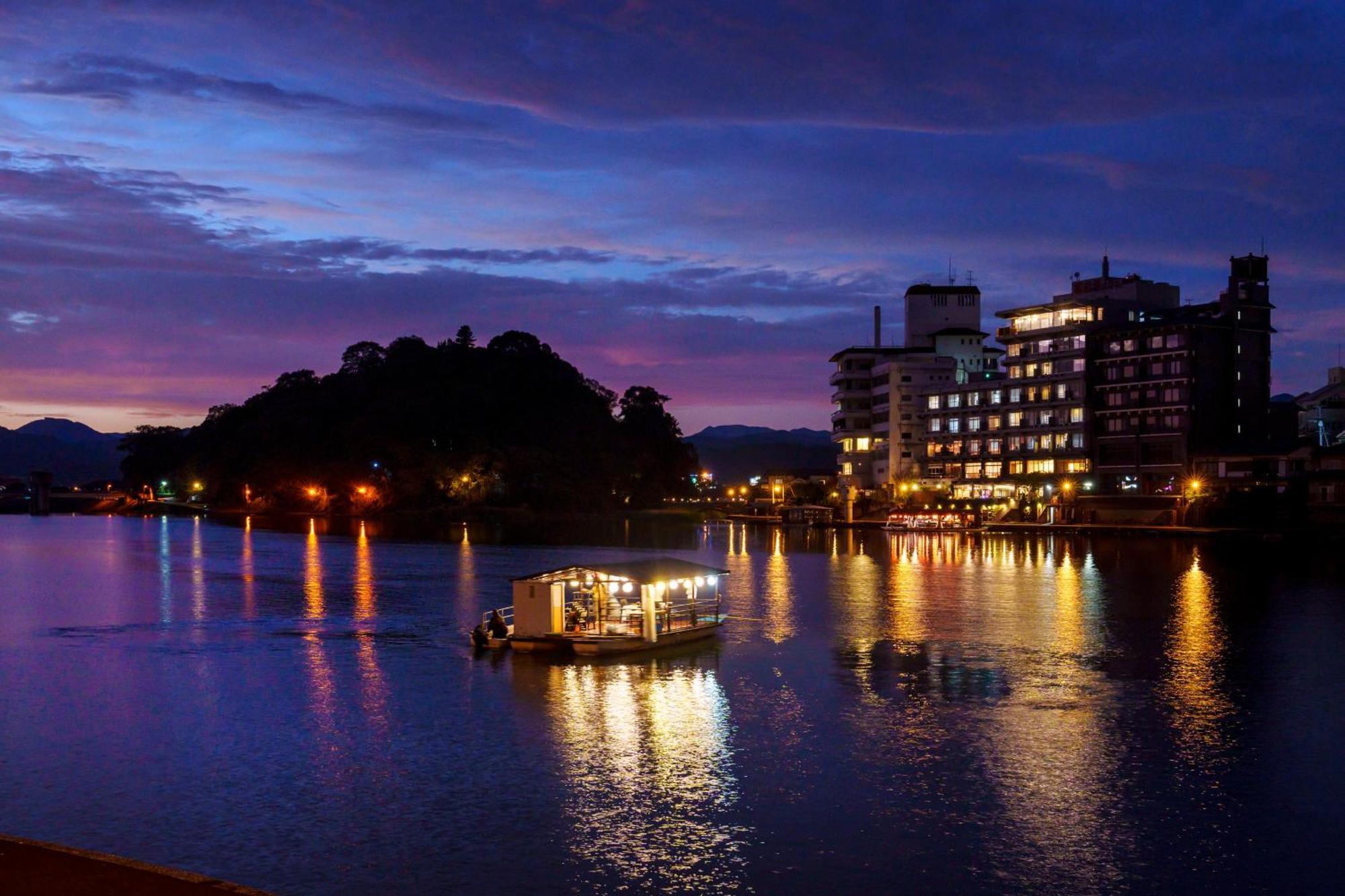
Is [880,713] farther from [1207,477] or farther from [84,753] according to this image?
[1207,477]

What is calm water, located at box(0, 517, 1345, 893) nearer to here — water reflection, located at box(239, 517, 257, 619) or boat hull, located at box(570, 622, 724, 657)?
boat hull, located at box(570, 622, 724, 657)

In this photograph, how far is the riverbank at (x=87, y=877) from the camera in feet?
45.6

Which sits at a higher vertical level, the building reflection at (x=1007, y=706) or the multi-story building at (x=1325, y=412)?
the multi-story building at (x=1325, y=412)

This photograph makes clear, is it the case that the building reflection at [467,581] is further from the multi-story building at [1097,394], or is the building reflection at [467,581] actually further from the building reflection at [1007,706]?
the multi-story building at [1097,394]

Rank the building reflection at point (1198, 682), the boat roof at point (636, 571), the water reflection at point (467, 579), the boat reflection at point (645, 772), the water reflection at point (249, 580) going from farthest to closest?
1. the water reflection at point (467, 579)
2. the water reflection at point (249, 580)
3. the boat roof at point (636, 571)
4. the building reflection at point (1198, 682)
5. the boat reflection at point (645, 772)

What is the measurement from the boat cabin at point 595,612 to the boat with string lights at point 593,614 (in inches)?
1.0

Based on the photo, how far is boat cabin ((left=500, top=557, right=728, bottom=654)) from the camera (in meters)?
45.4

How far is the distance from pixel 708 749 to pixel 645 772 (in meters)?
3.01

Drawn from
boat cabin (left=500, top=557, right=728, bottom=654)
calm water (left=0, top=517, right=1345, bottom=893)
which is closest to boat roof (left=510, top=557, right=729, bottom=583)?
boat cabin (left=500, top=557, right=728, bottom=654)

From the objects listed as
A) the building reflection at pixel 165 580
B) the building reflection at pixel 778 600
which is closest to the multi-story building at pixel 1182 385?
the building reflection at pixel 778 600

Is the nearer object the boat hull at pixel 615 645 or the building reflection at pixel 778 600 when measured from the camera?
the boat hull at pixel 615 645

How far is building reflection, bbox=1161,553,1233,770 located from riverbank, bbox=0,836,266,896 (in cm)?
2463

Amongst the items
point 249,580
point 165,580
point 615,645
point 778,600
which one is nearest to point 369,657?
point 615,645

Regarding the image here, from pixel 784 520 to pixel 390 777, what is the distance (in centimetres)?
15692
